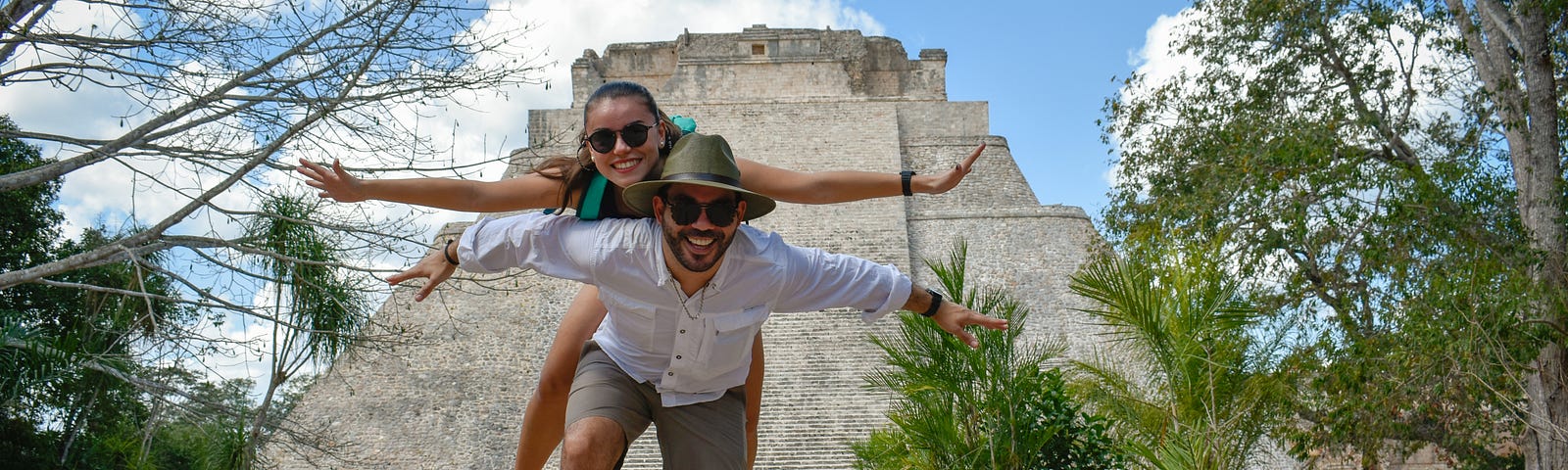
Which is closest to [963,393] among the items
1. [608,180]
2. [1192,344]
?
[1192,344]

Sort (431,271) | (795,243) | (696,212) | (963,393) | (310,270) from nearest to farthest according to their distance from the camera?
(696,212) → (431,271) → (963,393) → (310,270) → (795,243)

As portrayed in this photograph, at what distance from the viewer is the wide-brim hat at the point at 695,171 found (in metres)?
3.32

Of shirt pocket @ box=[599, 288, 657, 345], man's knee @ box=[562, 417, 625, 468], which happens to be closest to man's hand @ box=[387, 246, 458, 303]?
shirt pocket @ box=[599, 288, 657, 345]

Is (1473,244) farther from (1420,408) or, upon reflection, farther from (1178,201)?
(1178,201)

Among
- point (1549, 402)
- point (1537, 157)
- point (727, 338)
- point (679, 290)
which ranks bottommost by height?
point (727, 338)

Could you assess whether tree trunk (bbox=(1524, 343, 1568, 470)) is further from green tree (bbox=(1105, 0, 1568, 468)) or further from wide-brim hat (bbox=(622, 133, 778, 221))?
wide-brim hat (bbox=(622, 133, 778, 221))

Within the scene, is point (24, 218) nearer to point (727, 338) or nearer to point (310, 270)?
point (310, 270)

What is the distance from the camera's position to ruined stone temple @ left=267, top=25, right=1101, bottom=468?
15453 millimetres

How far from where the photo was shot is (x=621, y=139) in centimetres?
A: 357

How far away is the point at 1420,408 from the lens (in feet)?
32.4

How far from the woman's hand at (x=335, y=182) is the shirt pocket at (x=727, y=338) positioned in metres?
1.10

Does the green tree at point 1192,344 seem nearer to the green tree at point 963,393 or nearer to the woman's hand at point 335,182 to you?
the green tree at point 963,393

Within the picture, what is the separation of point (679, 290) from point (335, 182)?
3.43 feet

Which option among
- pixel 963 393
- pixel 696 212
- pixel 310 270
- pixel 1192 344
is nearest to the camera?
pixel 696 212
